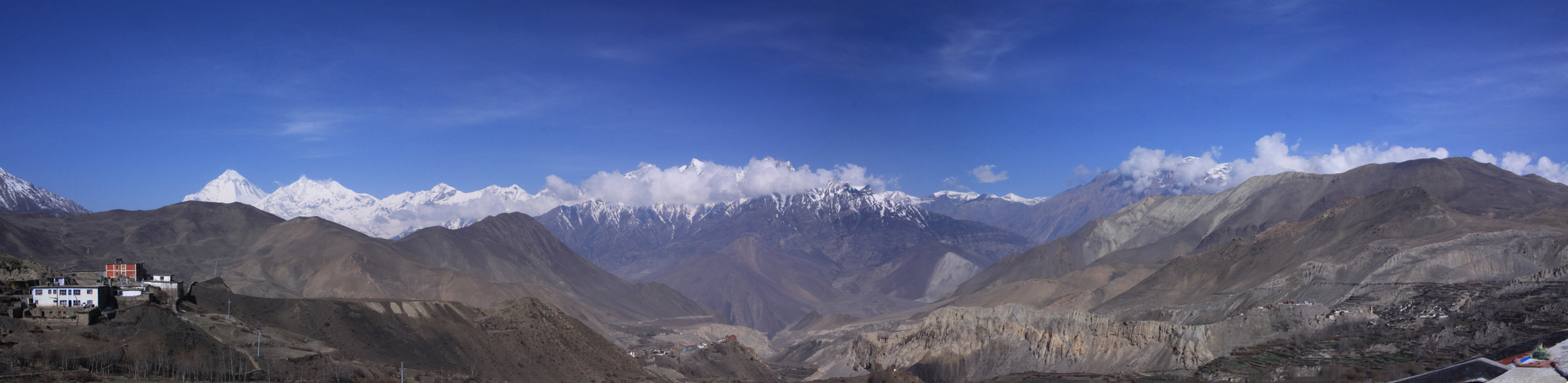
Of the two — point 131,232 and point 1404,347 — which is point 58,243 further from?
point 1404,347

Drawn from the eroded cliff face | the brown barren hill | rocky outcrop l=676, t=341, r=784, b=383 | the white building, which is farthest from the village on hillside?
the eroded cliff face

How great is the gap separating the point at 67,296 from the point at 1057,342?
105 m

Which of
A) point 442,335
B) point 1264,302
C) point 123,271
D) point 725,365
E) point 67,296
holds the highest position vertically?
point 123,271

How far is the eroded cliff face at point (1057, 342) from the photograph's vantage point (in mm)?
110625

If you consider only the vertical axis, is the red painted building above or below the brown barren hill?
above

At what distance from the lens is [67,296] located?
67188 millimetres

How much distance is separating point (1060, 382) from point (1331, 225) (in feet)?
345

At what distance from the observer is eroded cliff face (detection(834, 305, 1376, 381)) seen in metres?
111

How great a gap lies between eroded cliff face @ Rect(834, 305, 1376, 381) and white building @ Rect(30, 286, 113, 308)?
94.4 metres

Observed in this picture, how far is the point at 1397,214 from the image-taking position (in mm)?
164625

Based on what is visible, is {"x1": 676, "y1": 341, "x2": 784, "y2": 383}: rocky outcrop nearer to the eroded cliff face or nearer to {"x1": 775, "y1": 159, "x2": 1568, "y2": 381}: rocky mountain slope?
the eroded cliff face

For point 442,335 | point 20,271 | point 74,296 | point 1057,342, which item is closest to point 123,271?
Answer: point 20,271

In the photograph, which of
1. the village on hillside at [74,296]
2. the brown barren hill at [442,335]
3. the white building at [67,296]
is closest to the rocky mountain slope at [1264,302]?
the brown barren hill at [442,335]

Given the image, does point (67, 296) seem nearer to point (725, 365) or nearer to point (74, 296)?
point (74, 296)
